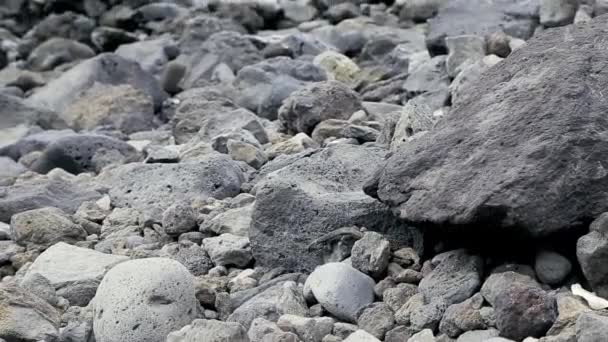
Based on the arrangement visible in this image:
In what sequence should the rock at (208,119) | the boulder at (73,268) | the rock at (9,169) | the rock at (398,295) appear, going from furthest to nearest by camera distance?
the rock at (9,169) → the rock at (208,119) → the boulder at (73,268) → the rock at (398,295)

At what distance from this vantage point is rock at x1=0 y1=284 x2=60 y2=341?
377cm

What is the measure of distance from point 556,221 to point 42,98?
24.7ft

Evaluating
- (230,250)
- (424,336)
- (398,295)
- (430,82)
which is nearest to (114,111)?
(430,82)

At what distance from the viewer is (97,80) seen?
10.2m

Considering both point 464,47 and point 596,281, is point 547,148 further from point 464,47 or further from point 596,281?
point 464,47

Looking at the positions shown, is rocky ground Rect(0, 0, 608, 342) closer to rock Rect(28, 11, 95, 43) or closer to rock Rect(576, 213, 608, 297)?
rock Rect(576, 213, 608, 297)

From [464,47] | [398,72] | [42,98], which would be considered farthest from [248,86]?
[42,98]

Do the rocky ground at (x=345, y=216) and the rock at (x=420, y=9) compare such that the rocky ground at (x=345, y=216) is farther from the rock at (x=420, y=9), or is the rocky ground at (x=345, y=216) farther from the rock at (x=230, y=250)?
the rock at (x=420, y=9)

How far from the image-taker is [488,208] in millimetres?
3330

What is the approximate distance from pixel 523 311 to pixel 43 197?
338 centimetres

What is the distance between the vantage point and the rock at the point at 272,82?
25.9 ft

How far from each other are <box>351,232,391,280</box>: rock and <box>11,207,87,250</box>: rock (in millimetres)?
1790

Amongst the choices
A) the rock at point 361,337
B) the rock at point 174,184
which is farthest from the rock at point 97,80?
the rock at point 361,337

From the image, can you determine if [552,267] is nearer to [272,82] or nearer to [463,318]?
[463,318]
